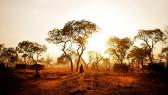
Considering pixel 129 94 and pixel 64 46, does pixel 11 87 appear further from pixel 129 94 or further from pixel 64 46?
pixel 64 46

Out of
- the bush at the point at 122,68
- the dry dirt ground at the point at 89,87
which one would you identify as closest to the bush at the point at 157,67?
the bush at the point at 122,68

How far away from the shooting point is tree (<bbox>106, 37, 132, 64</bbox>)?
82688 mm

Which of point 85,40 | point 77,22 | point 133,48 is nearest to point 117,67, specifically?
point 85,40

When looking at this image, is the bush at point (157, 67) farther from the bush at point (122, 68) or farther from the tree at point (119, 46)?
the tree at point (119, 46)

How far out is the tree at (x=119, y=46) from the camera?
82.7 metres

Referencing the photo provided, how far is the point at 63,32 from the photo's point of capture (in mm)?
62062

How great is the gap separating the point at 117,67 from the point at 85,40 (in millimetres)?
13259

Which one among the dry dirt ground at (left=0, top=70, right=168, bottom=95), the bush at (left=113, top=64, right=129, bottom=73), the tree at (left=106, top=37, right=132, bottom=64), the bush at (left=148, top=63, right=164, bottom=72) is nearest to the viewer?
the dry dirt ground at (left=0, top=70, right=168, bottom=95)

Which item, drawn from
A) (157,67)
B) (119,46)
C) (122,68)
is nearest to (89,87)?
(122,68)

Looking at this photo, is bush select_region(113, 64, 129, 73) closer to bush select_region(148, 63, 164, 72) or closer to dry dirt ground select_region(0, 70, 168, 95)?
bush select_region(148, 63, 164, 72)

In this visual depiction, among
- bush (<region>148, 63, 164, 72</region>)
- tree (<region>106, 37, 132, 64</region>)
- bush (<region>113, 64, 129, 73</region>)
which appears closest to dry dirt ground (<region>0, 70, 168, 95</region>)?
bush (<region>148, 63, 164, 72</region>)

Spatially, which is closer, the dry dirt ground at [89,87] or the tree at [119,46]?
the dry dirt ground at [89,87]

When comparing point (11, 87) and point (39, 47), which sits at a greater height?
point (39, 47)

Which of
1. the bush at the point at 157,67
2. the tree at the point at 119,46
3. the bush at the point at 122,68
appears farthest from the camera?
the tree at the point at 119,46
